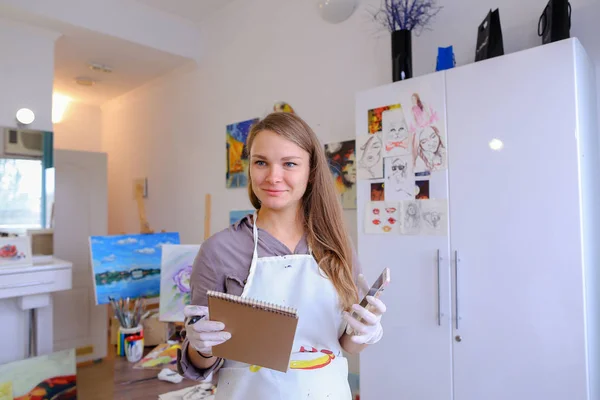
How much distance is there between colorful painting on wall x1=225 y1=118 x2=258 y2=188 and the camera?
3125mm

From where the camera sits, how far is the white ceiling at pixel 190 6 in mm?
3297

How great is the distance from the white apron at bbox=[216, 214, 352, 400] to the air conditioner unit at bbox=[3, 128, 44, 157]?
2.73 metres

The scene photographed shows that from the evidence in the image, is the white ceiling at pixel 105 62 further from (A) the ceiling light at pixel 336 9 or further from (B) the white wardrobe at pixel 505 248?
(B) the white wardrobe at pixel 505 248

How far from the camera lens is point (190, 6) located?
337cm

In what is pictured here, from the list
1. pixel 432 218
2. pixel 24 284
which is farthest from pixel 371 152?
pixel 24 284

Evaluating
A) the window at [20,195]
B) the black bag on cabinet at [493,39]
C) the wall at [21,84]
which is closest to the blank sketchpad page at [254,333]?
the black bag on cabinet at [493,39]

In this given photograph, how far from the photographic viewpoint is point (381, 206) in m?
1.79

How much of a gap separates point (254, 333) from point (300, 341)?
9.0 inches

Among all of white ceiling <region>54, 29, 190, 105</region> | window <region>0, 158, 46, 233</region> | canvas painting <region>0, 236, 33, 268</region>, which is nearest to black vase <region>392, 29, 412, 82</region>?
white ceiling <region>54, 29, 190, 105</region>

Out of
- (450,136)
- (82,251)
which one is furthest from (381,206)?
(82,251)

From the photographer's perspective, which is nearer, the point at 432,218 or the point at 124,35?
the point at 432,218

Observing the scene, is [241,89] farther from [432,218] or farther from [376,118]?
[432,218]

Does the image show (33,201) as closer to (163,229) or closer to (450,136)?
(163,229)

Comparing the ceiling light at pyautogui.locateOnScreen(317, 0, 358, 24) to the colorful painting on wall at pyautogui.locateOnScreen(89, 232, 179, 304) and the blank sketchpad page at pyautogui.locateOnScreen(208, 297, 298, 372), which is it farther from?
the blank sketchpad page at pyautogui.locateOnScreen(208, 297, 298, 372)
